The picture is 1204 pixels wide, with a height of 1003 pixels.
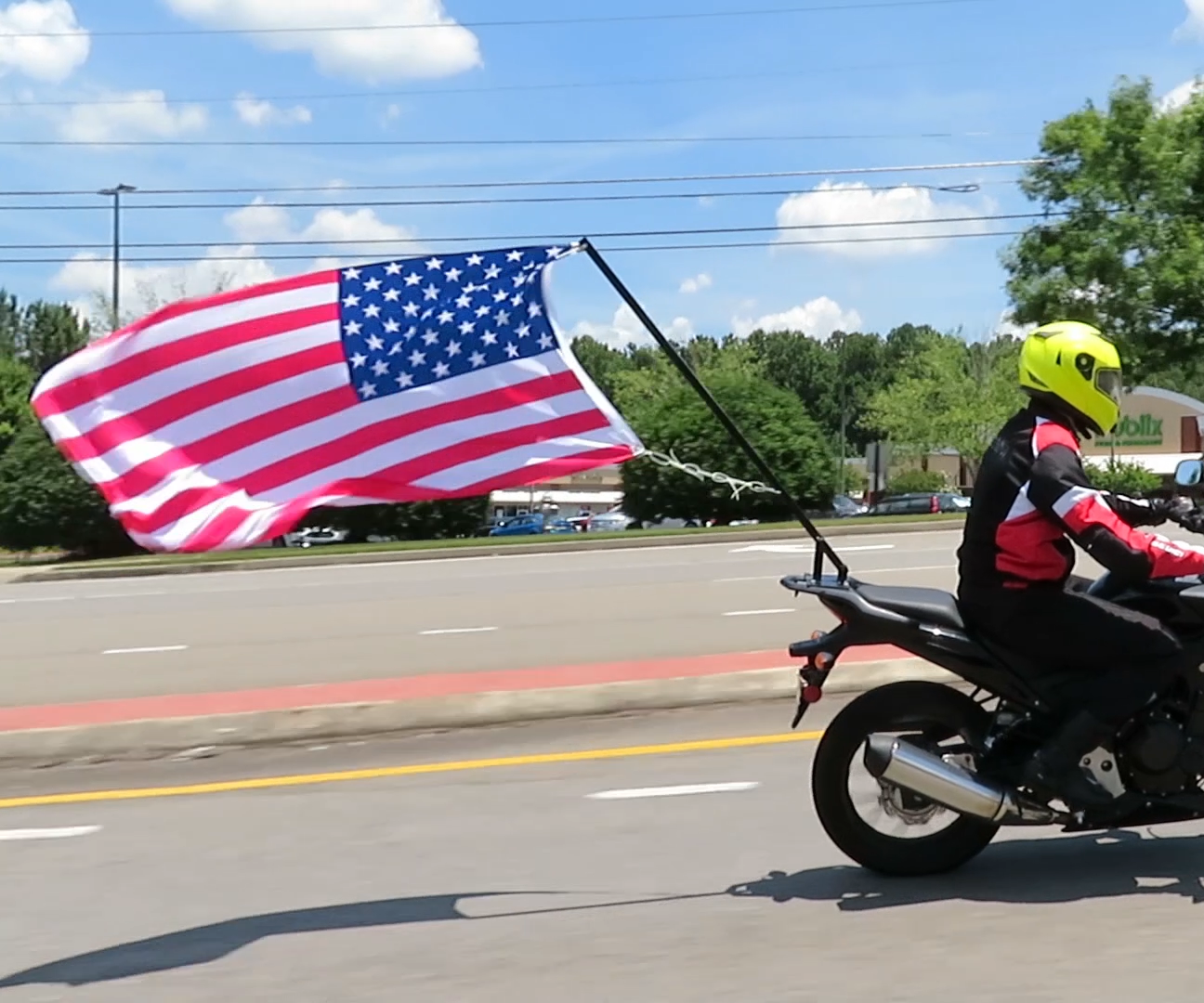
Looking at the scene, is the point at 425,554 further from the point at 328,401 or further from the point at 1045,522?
the point at 1045,522

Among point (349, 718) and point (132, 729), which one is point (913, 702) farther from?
point (132, 729)

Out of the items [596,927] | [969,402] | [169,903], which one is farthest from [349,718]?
[969,402]

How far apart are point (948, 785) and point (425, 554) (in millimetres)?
22066

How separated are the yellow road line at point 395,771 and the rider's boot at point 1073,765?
2.74 metres

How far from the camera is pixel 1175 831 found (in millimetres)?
5570

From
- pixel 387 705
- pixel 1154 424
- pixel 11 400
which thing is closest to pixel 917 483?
pixel 1154 424

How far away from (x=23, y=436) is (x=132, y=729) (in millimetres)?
29045

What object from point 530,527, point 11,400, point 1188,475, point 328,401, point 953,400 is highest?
point 953,400

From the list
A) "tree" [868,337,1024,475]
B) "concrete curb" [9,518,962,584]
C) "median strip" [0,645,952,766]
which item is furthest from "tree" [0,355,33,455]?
"median strip" [0,645,952,766]

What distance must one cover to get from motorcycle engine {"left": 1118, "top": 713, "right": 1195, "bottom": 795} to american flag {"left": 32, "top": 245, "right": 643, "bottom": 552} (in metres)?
1.92

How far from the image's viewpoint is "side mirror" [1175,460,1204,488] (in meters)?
4.98

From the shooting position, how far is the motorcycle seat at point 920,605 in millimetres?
4973

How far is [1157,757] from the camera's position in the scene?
481cm

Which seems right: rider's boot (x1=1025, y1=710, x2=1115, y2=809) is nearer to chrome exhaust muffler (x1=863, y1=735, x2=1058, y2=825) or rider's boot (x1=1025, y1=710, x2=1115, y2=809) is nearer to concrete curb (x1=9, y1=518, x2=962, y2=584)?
chrome exhaust muffler (x1=863, y1=735, x2=1058, y2=825)
